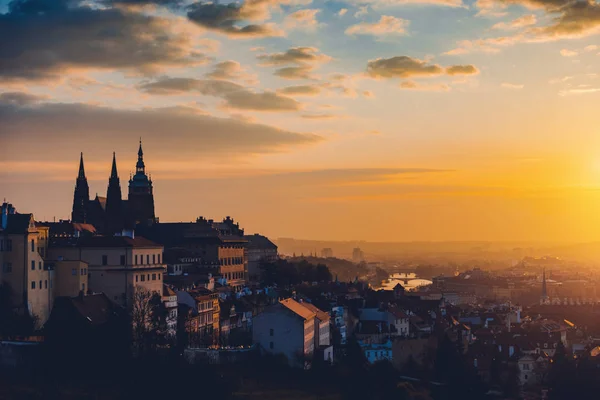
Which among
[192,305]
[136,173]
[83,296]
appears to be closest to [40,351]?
[83,296]

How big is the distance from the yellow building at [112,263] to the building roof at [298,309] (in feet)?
29.1

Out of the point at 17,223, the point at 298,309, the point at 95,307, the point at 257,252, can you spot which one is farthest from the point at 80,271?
the point at 257,252

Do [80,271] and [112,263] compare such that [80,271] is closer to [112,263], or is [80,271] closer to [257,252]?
[112,263]

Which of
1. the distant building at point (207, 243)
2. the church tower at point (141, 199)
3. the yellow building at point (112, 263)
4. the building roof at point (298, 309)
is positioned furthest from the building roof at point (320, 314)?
the church tower at point (141, 199)

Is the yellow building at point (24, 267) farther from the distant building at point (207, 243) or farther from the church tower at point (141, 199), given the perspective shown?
the church tower at point (141, 199)

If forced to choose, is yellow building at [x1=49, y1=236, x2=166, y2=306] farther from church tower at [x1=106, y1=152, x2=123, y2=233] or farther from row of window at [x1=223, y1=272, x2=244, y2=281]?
church tower at [x1=106, y1=152, x2=123, y2=233]

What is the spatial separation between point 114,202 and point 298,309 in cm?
6064

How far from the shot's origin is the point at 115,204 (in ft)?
447

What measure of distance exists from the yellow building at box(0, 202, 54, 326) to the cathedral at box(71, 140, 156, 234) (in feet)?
173

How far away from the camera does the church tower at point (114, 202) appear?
134m

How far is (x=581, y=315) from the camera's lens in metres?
152

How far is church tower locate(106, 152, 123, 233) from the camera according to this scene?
13375 centimetres

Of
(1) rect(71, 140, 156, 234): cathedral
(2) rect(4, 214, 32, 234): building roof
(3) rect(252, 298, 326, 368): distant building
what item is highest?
(1) rect(71, 140, 156, 234): cathedral

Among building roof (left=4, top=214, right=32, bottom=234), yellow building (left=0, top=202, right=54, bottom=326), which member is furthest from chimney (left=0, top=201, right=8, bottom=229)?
building roof (left=4, top=214, right=32, bottom=234)
